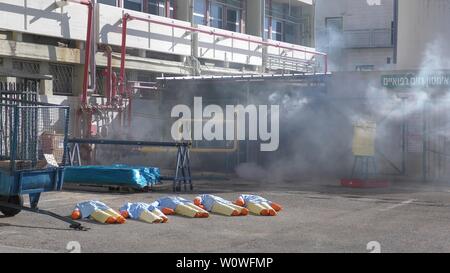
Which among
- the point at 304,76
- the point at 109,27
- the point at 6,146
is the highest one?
the point at 109,27

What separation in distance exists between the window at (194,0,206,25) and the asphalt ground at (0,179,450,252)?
1334 centimetres

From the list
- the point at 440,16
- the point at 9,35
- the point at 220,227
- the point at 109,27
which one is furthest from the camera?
the point at 109,27

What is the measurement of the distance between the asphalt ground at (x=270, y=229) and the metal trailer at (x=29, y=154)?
0.36m

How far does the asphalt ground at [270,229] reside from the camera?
27.3 feet

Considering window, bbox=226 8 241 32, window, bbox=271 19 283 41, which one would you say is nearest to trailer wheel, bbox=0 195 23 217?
window, bbox=226 8 241 32

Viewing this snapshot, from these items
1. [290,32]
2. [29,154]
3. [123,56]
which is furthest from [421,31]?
[290,32]

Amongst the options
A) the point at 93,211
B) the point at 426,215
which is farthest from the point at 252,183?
the point at 93,211

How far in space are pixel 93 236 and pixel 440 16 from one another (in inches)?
547

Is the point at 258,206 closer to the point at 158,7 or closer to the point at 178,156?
the point at 178,156

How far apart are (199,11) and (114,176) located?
13447mm

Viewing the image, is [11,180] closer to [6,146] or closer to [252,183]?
[6,146]

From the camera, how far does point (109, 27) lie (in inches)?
818

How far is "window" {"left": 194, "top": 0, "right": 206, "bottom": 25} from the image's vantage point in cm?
2591

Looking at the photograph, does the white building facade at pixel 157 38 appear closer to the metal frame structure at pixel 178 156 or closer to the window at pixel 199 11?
the window at pixel 199 11
